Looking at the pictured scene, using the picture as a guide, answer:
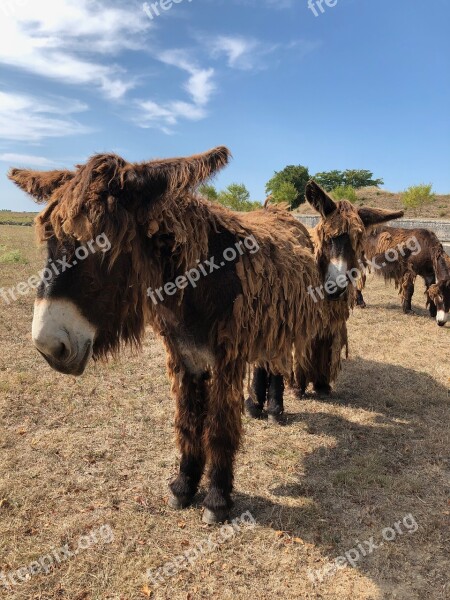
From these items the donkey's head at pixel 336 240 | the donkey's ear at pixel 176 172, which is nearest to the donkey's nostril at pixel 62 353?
the donkey's ear at pixel 176 172

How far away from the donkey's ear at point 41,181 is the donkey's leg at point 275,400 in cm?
328

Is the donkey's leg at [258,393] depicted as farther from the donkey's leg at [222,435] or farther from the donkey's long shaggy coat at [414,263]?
the donkey's long shaggy coat at [414,263]

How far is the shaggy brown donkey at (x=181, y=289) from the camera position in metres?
2.04

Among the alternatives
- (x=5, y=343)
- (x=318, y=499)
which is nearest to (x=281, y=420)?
→ (x=318, y=499)

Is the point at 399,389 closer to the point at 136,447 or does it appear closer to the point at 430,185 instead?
the point at 136,447

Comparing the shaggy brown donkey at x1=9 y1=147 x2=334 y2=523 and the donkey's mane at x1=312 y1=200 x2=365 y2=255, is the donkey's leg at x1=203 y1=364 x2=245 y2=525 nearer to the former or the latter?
the shaggy brown donkey at x1=9 y1=147 x2=334 y2=523

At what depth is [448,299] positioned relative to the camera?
9523mm

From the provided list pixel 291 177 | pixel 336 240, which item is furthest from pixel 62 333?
pixel 291 177

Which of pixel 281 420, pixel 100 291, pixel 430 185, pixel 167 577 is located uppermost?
pixel 430 185

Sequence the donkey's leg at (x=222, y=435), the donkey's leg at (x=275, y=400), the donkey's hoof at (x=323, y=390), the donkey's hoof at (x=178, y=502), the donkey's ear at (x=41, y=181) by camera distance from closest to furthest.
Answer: the donkey's ear at (x=41, y=181), the donkey's leg at (x=222, y=435), the donkey's hoof at (x=178, y=502), the donkey's leg at (x=275, y=400), the donkey's hoof at (x=323, y=390)

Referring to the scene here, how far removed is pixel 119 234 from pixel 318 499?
285 cm

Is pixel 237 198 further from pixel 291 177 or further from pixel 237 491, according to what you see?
pixel 237 491

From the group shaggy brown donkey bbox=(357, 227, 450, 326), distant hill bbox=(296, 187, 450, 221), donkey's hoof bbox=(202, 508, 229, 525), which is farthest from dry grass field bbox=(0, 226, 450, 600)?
distant hill bbox=(296, 187, 450, 221)

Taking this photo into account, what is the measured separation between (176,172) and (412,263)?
1012 cm
